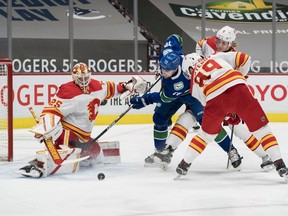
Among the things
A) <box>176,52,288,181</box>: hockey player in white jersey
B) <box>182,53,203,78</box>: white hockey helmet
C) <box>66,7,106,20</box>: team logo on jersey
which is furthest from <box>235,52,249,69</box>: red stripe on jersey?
<box>66,7,106,20</box>: team logo on jersey

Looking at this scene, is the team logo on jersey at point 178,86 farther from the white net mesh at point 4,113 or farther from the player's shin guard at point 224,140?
the white net mesh at point 4,113

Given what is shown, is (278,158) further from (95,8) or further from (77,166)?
(95,8)

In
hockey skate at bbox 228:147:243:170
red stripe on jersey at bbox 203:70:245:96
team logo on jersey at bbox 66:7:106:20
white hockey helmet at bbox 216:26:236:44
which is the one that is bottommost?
hockey skate at bbox 228:147:243:170

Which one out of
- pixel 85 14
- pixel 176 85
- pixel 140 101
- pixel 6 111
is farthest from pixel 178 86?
pixel 85 14

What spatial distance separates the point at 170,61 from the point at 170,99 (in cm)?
29

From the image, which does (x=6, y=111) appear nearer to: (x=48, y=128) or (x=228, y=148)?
(x=48, y=128)

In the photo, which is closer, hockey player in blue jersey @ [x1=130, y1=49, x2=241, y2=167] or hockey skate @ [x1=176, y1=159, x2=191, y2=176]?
hockey skate @ [x1=176, y1=159, x2=191, y2=176]

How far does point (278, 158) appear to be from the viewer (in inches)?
153

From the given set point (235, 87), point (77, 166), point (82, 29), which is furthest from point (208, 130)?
point (82, 29)

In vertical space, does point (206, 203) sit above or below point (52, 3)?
below

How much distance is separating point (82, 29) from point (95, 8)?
0.42 meters

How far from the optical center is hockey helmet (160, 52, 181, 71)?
171 inches

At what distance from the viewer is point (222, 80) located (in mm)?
3918

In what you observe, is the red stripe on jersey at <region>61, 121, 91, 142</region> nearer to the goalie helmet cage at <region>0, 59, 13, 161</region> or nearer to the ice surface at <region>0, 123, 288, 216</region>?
the ice surface at <region>0, 123, 288, 216</region>
